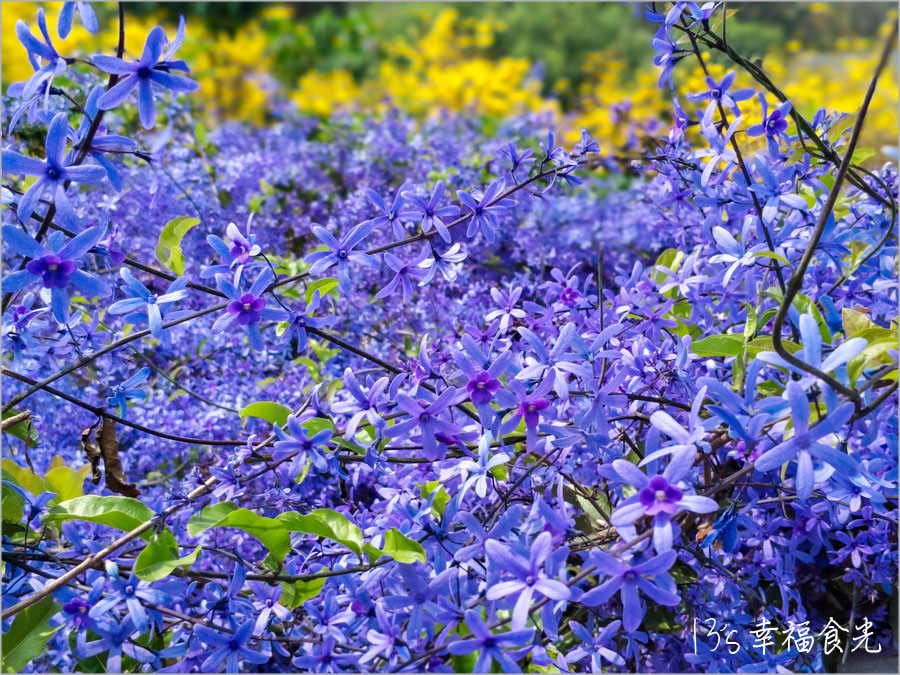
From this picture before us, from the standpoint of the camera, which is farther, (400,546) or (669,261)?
(669,261)

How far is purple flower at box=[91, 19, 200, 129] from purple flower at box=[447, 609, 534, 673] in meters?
0.62

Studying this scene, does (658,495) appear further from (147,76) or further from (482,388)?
(147,76)

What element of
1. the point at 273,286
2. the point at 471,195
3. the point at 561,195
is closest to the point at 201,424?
the point at 273,286

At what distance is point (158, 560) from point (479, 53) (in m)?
7.13

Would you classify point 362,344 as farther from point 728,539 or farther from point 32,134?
point 32,134

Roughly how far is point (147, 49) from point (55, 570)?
0.77 m

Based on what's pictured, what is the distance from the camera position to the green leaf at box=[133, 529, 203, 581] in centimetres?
93

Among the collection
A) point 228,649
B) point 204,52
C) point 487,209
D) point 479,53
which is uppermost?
point 479,53

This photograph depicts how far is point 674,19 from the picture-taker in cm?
119

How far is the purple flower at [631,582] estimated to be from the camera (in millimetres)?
773

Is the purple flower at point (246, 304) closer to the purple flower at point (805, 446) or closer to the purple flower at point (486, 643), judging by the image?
the purple flower at point (486, 643)

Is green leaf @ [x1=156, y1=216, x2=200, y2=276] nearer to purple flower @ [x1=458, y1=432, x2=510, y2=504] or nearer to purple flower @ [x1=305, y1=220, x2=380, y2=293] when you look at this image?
purple flower @ [x1=305, y1=220, x2=380, y2=293]

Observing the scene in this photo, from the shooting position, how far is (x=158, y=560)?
3.10 feet

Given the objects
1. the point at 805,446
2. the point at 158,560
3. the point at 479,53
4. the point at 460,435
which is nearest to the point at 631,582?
the point at 805,446
